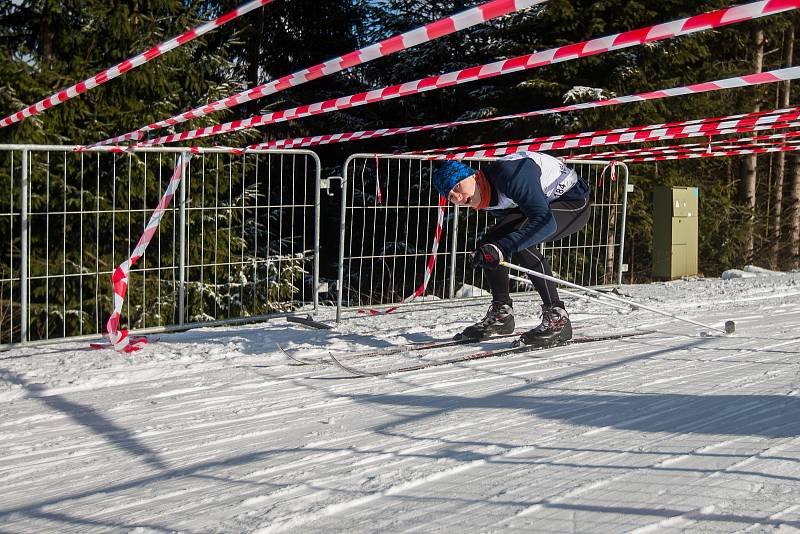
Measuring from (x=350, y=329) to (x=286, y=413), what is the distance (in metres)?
2.86

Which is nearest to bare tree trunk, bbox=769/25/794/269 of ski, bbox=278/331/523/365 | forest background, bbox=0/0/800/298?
forest background, bbox=0/0/800/298

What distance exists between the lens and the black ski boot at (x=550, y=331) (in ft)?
21.0

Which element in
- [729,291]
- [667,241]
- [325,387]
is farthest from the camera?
[667,241]

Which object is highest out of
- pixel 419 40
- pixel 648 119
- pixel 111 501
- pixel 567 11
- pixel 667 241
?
Answer: pixel 567 11

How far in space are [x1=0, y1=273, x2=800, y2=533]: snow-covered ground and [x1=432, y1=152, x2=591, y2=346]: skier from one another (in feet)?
0.87

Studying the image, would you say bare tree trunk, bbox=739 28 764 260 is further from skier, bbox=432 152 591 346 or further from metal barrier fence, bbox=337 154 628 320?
skier, bbox=432 152 591 346

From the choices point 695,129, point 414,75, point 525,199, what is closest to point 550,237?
point 525,199

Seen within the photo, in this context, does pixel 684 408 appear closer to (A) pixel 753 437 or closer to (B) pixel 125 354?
(A) pixel 753 437

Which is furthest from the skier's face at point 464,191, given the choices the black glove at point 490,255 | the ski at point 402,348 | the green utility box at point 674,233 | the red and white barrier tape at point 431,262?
the green utility box at point 674,233

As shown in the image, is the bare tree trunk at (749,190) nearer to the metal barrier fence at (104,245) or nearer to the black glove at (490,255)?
the metal barrier fence at (104,245)

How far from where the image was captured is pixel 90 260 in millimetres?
11766

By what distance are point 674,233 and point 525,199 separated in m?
7.86

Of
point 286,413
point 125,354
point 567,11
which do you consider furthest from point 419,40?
point 567,11

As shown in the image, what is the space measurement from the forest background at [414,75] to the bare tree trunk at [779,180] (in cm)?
8
